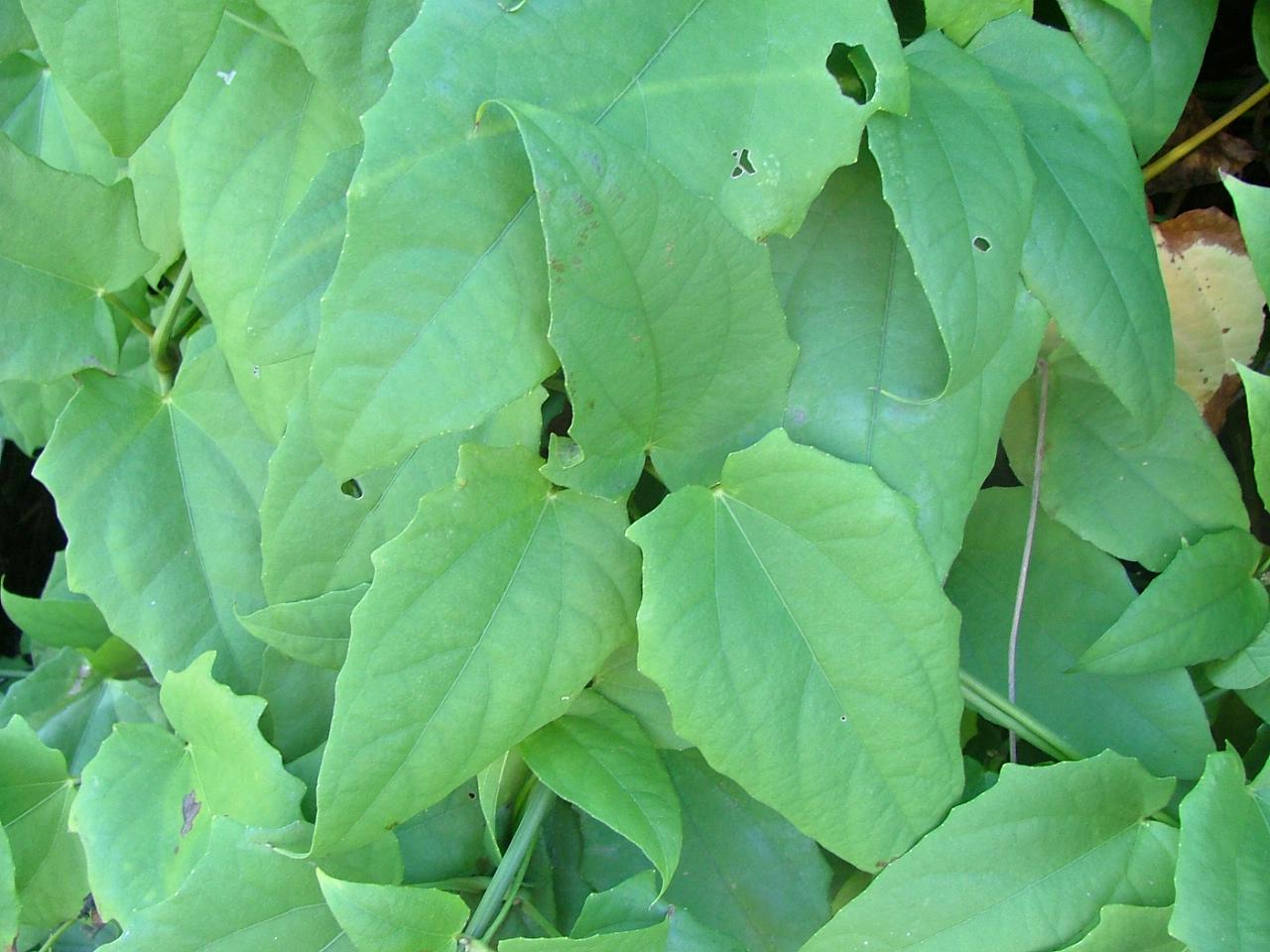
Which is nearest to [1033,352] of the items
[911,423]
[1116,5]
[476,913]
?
[911,423]

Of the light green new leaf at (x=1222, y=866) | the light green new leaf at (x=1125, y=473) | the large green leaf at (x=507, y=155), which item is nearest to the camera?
the large green leaf at (x=507, y=155)

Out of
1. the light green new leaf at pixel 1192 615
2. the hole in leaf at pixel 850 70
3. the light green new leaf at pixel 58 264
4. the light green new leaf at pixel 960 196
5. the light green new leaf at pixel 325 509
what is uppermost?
the hole in leaf at pixel 850 70

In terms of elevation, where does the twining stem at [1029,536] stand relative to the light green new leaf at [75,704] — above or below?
above

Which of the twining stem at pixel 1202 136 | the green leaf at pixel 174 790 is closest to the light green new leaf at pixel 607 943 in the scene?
the green leaf at pixel 174 790

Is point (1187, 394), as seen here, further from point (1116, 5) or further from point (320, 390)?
point (320, 390)

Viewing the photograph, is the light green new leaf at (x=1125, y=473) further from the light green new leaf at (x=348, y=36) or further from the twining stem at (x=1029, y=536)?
the light green new leaf at (x=348, y=36)

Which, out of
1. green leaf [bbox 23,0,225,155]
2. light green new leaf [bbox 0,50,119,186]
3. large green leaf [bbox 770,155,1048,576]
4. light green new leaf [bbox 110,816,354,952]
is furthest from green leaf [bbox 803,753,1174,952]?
light green new leaf [bbox 0,50,119,186]

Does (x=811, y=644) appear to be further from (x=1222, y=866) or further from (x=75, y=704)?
(x=75, y=704)
